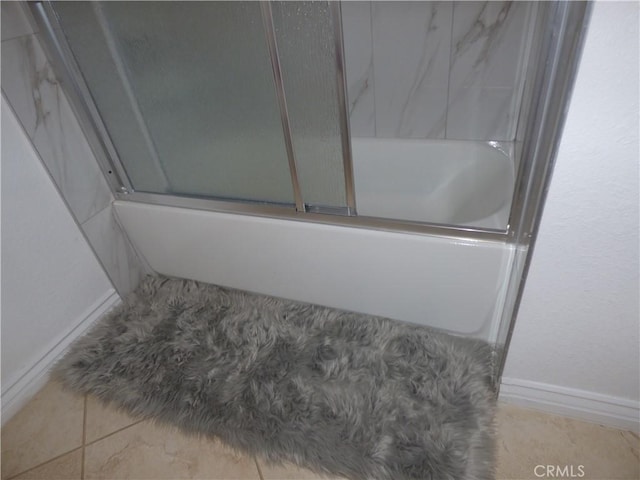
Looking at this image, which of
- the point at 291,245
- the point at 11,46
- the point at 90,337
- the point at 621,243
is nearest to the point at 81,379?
the point at 90,337

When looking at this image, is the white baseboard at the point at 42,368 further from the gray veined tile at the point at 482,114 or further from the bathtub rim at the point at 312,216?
the gray veined tile at the point at 482,114

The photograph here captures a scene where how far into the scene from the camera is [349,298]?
1308 millimetres

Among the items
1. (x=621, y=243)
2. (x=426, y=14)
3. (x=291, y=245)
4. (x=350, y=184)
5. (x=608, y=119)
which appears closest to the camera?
(x=608, y=119)

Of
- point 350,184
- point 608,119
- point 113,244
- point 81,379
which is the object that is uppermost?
point 608,119

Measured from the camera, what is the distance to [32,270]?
4.06 ft

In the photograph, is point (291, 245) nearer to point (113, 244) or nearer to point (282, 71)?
point (282, 71)

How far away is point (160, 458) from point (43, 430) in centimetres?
40

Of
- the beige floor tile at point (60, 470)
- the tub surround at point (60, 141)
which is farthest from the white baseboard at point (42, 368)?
the beige floor tile at point (60, 470)

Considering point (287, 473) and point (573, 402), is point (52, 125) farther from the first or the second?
point (573, 402)

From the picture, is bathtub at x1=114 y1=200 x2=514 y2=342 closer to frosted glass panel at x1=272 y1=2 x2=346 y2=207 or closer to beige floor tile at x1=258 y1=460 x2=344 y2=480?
frosted glass panel at x1=272 y1=2 x2=346 y2=207

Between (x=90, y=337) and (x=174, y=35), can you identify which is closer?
(x=174, y=35)

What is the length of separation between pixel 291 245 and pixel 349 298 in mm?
253

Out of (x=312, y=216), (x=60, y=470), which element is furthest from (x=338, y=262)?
(x=60, y=470)

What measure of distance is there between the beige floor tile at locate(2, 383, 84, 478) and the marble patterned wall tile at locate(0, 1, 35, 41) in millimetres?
1024
